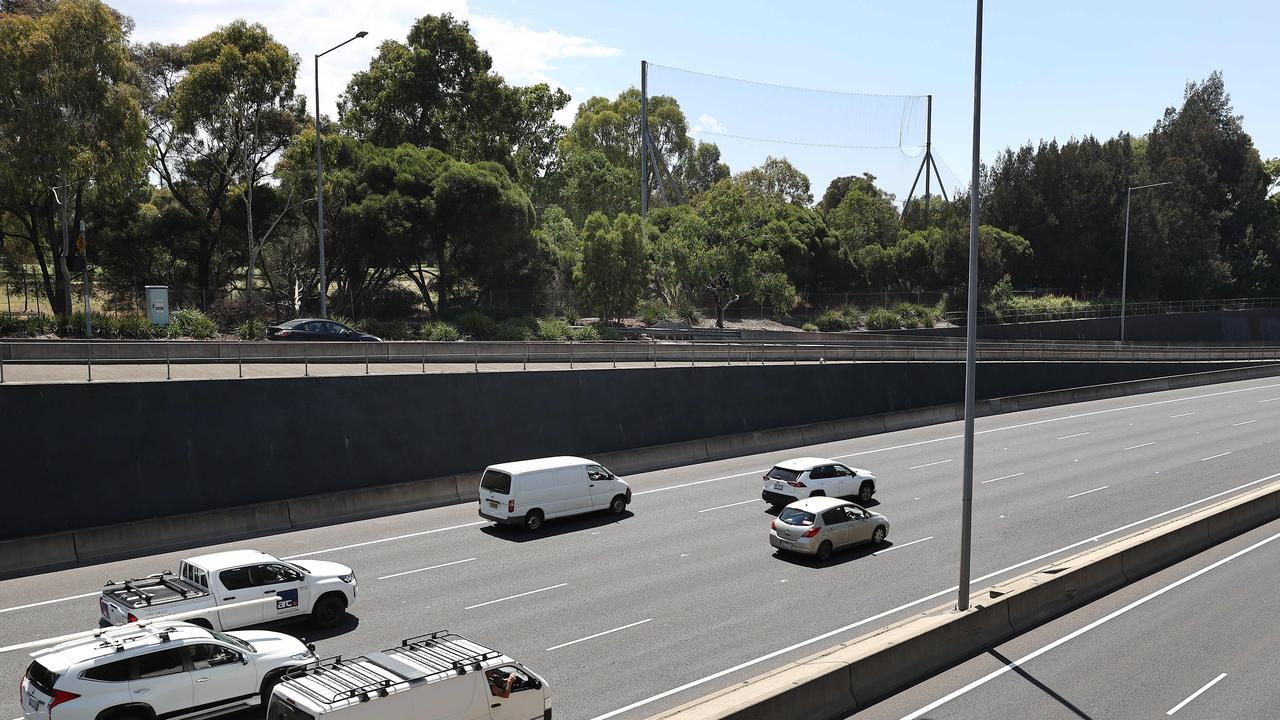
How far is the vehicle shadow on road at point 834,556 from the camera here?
21594mm

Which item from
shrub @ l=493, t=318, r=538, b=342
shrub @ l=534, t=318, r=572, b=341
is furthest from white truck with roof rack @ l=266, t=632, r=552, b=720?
shrub @ l=534, t=318, r=572, b=341

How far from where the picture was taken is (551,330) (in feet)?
166

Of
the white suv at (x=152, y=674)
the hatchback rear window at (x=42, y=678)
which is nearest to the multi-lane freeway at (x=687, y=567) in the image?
the hatchback rear window at (x=42, y=678)

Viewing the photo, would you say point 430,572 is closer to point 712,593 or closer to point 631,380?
point 712,593

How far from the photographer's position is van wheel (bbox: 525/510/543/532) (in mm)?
24202

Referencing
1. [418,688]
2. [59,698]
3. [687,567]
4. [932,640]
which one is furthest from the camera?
[687,567]

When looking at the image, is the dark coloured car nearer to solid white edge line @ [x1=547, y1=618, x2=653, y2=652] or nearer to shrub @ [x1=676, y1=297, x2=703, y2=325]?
solid white edge line @ [x1=547, y1=618, x2=653, y2=652]

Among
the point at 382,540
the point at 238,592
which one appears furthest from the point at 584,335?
the point at 238,592

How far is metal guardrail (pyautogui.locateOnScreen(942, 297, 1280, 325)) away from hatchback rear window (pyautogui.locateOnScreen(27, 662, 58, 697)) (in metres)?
71.7

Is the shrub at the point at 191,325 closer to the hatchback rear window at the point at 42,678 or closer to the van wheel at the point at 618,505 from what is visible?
the van wheel at the point at 618,505

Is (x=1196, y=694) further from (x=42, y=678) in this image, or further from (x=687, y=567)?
(x=42, y=678)

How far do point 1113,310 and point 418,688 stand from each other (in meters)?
87.5

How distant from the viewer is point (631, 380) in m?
35.3

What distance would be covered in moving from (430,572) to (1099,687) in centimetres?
1322
